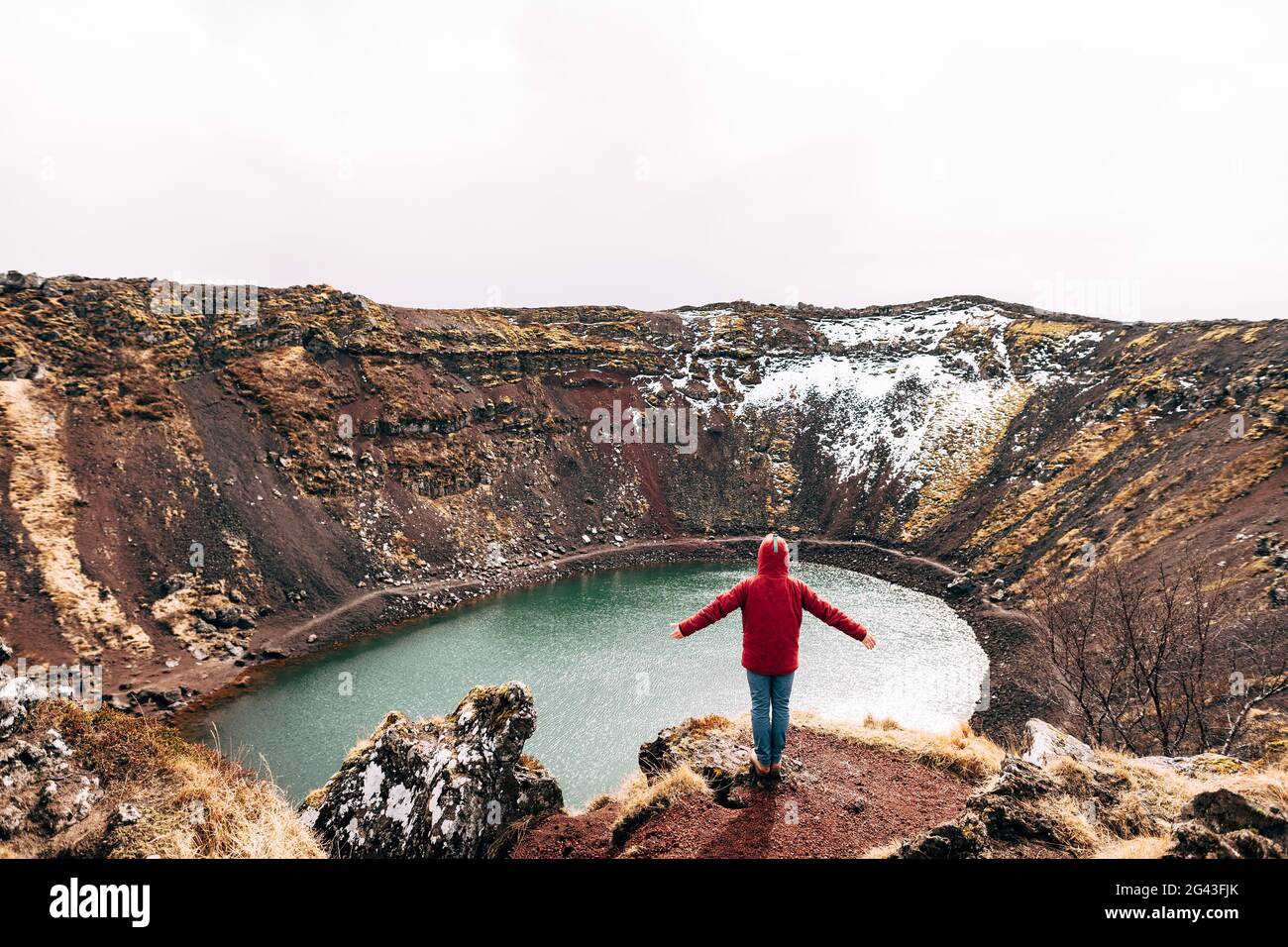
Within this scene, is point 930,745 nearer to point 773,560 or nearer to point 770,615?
point 770,615

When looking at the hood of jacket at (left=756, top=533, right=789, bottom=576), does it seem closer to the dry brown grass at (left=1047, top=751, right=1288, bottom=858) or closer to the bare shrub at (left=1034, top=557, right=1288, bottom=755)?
the dry brown grass at (left=1047, top=751, right=1288, bottom=858)

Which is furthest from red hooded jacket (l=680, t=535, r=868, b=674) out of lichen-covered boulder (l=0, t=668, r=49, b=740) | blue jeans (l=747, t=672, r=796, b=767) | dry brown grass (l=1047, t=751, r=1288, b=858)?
lichen-covered boulder (l=0, t=668, r=49, b=740)

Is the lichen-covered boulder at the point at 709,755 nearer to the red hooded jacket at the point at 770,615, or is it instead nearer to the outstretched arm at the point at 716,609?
the red hooded jacket at the point at 770,615

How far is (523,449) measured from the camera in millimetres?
62719

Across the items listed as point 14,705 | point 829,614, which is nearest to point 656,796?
point 829,614

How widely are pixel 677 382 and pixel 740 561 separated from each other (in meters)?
29.8

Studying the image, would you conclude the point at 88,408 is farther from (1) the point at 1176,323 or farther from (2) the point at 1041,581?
(1) the point at 1176,323

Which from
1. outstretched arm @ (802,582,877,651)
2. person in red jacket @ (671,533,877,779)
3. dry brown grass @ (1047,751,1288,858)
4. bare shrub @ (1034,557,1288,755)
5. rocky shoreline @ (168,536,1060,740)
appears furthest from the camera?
rocky shoreline @ (168,536,1060,740)

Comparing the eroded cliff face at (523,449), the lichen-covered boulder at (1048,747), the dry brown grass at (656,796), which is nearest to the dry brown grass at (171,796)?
the dry brown grass at (656,796)

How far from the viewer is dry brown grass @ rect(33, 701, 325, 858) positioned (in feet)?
15.7

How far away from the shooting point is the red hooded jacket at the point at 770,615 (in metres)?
6.71

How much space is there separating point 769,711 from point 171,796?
6.13 metres

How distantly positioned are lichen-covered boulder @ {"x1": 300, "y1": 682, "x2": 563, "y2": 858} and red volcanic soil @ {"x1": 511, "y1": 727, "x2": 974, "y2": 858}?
48cm

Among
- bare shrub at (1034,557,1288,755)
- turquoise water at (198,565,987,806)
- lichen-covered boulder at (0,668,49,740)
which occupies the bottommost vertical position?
turquoise water at (198,565,987,806)
